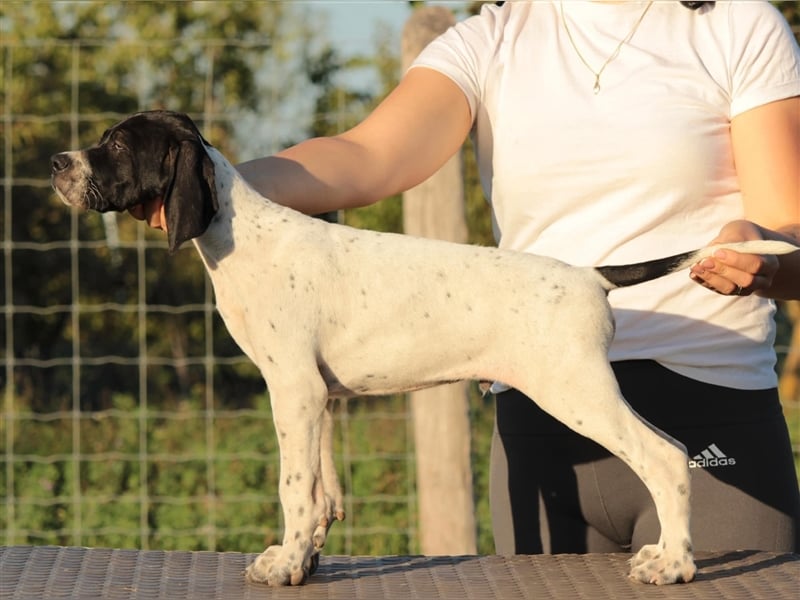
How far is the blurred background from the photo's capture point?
23.4 ft

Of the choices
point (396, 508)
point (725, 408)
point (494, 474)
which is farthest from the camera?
point (396, 508)

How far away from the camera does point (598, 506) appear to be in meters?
3.14

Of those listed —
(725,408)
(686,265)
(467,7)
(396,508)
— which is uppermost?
(467,7)

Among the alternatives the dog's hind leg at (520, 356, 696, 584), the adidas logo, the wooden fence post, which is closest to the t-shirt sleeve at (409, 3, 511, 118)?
the dog's hind leg at (520, 356, 696, 584)

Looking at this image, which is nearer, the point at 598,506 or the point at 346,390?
the point at 346,390

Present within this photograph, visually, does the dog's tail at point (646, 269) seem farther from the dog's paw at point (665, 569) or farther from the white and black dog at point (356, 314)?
the dog's paw at point (665, 569)

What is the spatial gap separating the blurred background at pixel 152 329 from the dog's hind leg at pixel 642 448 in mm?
4061

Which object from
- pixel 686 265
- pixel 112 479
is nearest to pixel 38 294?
pixel 112 479

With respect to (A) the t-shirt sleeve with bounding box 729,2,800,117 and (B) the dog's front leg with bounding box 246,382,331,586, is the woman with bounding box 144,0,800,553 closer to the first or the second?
(A) the t-shirt sleeve with bounding box 729,2,800,117

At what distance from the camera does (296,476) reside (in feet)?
8.84

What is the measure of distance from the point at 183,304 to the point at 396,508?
134 inches

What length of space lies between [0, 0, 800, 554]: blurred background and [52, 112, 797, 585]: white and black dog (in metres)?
3.92

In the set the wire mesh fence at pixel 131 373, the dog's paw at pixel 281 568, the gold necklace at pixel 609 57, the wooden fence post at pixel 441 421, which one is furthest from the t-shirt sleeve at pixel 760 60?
the wire mesh fence at pixel 131 373

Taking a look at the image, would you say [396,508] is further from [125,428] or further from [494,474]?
[494,474]
